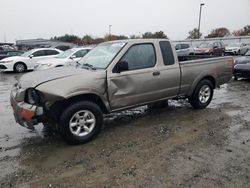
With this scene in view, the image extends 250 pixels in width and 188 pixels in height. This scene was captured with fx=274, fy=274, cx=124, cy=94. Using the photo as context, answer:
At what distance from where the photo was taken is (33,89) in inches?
181

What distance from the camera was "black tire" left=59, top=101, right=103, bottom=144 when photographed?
4.67 metres

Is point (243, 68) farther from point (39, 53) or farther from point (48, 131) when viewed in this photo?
point (39, 53)

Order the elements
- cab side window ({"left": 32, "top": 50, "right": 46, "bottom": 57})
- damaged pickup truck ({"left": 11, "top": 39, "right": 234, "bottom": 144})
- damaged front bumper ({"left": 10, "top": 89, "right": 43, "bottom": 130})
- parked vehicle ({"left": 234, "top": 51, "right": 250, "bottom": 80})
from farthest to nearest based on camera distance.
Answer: cab side window ({"left": 32, "top": 50, "right": 46, "bottom": 57}) → parked vehicle ({"left": 234, "top": 51, "right": 250, "bottom": 80}) → damaged pickup truck ({"left": 11, "top": 39, "right": 234, "bottom": 144}) → damaged front bumper ({"left": 10, "top": 89, "right": 43, "bottom": 130})

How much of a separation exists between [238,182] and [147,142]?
1777mm

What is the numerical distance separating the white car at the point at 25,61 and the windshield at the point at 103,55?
39.2ft

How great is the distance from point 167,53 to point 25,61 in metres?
13.4

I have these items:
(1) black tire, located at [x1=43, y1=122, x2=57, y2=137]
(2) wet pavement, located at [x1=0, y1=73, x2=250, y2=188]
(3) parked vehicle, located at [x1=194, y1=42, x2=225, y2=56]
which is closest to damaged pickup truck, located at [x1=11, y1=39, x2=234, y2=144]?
(2) wet pavement, located at [x1=0, y1=73, x2=250, y2=188]

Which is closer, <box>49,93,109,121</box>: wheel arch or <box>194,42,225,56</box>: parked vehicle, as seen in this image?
<box>49,93,109,121</box>: wheel arch

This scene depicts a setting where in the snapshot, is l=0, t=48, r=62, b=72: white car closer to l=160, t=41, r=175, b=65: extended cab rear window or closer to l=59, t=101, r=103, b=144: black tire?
l=160, t=41, r=175, b=65: extended cab rear window

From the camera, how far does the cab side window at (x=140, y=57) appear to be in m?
5.54

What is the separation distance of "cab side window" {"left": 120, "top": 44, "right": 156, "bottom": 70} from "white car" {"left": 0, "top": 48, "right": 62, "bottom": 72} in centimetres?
1261

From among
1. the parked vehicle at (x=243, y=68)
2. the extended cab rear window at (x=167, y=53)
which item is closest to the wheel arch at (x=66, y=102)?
the extended cab rear window at (x=167, y=53)

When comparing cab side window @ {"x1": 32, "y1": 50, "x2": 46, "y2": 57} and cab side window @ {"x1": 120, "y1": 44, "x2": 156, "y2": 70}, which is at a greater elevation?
cab side window @ {"x1": 120, "y1": 44, "x2": 156, "y2": 70}

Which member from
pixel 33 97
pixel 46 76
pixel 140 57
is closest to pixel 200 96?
pixel 140 57
